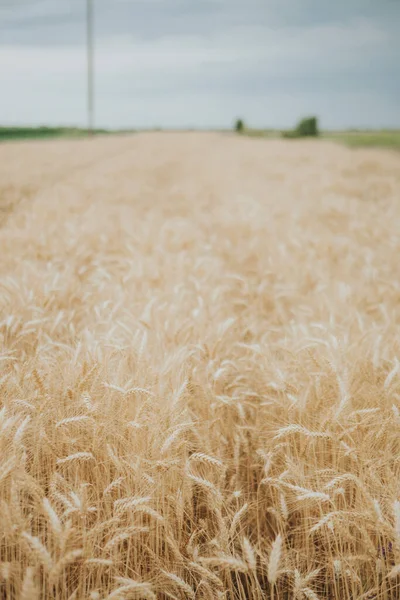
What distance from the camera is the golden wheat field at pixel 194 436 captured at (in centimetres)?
114

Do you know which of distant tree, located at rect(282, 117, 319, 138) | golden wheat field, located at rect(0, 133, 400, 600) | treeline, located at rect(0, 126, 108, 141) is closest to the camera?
golden wheat field, located at rect(0, 133, 400, 600)

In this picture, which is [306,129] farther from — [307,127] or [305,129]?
[307,127]

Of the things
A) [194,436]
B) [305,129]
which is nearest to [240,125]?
[305,129]

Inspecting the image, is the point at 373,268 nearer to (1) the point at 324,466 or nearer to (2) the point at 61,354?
(1) the point at 324,466

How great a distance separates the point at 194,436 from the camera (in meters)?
1.58

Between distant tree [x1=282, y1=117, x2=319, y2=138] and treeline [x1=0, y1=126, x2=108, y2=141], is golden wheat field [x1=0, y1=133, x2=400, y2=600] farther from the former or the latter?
distant tree [x1=282, y1=117, x2=319, y2=138]

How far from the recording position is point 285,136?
4703 cm

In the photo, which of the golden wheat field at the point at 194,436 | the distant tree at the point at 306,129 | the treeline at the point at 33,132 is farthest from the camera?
the distant tree at the point at 306,129

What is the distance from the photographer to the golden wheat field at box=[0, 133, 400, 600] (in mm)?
1141

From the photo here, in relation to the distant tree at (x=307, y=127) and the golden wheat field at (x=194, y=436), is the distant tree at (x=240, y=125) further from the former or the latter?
the golden wheat field at (x=194, y=436)

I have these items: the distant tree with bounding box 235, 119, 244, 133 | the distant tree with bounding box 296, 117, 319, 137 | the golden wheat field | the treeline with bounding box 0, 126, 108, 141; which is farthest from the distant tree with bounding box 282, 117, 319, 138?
the golden wheat field

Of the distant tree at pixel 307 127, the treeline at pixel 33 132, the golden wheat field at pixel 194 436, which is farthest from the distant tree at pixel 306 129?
the golden wheat field at pixel 194 436

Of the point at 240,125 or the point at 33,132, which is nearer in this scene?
the point at 33,132

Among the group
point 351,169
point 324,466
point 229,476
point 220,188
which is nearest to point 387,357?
point 324,466
